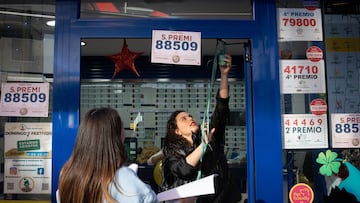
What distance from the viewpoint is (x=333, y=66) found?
8.47ft

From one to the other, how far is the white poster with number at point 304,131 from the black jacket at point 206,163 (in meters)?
0.40

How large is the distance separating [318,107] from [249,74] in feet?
1.61

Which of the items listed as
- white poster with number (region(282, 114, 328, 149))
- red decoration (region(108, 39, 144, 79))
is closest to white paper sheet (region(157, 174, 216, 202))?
white poster with number (region(282, 114, 328, 149))

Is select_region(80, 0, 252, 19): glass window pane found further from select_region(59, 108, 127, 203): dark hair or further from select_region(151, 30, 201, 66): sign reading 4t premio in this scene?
select_region(59, 108, 127, 203): dark hair

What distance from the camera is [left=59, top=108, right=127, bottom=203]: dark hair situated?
1.46 metres

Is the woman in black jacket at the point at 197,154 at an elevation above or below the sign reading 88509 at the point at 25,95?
below

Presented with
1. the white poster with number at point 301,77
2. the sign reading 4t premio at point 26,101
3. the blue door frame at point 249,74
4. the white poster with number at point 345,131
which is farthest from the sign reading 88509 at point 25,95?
the white poster with number at point 345,131

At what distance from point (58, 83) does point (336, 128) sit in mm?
1805

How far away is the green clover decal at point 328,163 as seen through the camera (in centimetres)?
252

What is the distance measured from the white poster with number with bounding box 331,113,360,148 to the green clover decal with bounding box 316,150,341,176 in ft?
0.21

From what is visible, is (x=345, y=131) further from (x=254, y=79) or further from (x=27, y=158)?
(x=27, y=158)

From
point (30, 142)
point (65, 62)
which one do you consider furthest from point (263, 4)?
point (30, 142)

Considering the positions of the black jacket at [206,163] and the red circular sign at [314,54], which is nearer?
the black jacket at [206,163]

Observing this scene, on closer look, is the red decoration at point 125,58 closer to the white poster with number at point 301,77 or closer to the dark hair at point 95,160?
the white poster with number at point 301,77
